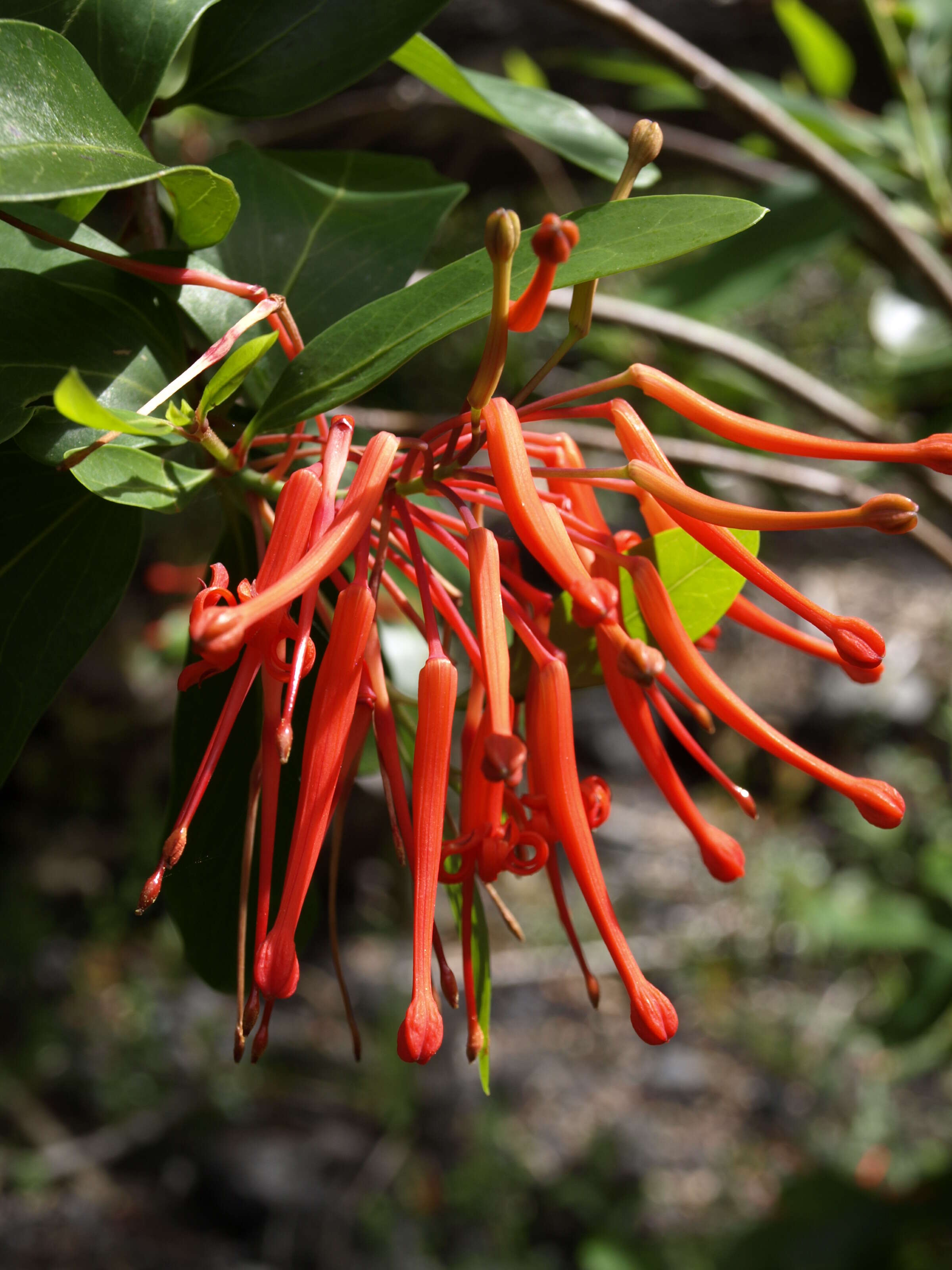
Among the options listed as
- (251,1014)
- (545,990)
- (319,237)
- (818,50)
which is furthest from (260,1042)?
(545,990)

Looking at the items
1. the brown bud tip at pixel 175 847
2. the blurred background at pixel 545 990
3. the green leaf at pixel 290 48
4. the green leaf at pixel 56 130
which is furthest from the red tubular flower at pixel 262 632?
the blurred background at pixel 545 990

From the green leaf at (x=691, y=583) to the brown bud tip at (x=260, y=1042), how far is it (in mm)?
209

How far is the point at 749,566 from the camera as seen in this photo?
12.9 inches

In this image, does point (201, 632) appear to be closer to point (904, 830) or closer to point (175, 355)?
point (175, 355)

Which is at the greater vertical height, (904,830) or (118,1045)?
(118,1045)

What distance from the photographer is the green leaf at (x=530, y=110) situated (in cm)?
52

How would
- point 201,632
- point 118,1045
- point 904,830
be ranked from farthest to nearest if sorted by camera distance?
point 904,830
point 118,1045
point 201,632

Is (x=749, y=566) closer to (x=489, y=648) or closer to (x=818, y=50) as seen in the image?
(x=489, y=648)

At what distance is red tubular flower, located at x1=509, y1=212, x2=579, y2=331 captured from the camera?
282 mm

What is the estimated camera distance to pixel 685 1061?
261 cm

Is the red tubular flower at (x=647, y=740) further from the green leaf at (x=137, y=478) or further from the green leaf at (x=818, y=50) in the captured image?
the green leaf at (x=818, y=50)

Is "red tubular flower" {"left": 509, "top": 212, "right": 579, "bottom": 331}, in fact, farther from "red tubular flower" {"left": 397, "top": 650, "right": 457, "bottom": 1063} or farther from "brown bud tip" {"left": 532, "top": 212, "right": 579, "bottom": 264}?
"red tubular flower" {"left": 397, "top": 650, "right": 457, "bottom": 1063}

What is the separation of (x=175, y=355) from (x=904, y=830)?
2.98m

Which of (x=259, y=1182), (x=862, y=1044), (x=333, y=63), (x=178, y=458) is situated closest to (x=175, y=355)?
(x=178, y=458)
